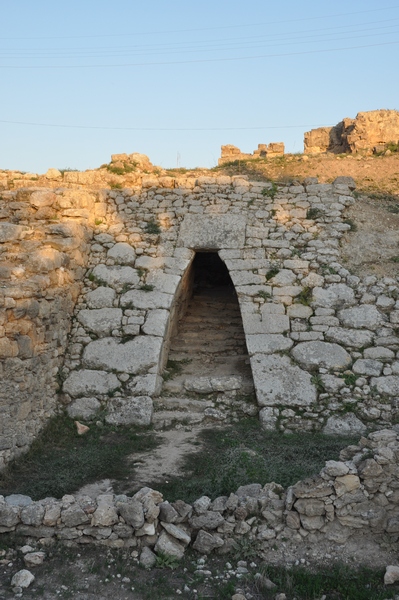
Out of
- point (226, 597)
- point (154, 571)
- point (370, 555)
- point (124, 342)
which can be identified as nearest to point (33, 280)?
point (124, 342)

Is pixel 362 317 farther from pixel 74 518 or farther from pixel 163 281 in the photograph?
pixel 74 518

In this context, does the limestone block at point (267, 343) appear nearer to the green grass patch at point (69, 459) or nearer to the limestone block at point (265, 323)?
the limestone block at point (265, 323)

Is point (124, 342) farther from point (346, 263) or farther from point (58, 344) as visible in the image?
point (346, 263)

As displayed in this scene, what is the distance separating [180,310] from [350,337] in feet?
10.1

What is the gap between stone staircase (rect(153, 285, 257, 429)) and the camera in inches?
290

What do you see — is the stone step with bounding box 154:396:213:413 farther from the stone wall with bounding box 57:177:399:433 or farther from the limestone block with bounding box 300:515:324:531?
the limestone block with bounding box 300:515:324:531

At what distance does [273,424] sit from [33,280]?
142 inches

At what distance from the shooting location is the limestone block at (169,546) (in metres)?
4.26

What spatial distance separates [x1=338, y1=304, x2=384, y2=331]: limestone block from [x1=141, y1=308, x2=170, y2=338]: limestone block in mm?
2557

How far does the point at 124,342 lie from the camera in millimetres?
7723

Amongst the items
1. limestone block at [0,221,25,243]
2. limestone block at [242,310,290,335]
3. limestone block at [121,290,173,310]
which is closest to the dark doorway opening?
limestone block at [242,310,290,335]

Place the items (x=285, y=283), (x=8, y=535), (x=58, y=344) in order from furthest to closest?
(x=285, y=283) < (x=58, y=344) < (x=8, y=535)

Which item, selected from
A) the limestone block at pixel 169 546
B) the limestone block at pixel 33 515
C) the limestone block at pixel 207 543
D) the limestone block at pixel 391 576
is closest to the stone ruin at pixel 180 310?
the limestone block at pixel 33 515

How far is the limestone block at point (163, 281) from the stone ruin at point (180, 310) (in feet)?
0.07
